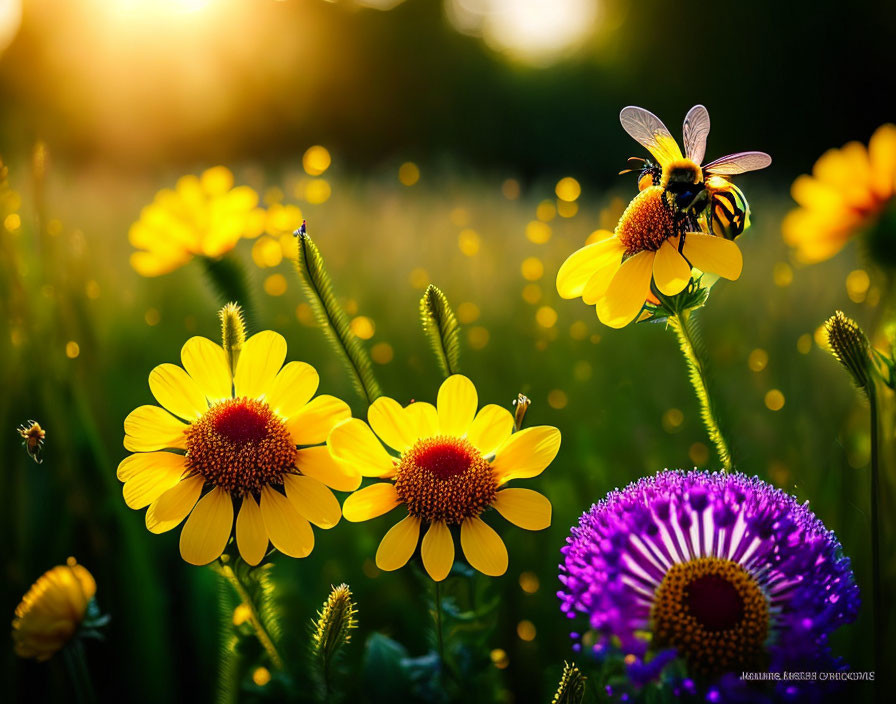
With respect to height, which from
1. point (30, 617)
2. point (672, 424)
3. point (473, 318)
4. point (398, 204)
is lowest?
point (30, 617)

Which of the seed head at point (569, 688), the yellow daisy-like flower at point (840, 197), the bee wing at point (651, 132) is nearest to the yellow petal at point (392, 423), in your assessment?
the seed head at point (569, 688)

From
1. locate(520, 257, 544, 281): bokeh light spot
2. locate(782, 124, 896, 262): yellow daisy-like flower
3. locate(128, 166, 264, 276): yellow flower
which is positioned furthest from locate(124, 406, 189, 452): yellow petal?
locate(520, 257, 544, 281): bokeh light spot

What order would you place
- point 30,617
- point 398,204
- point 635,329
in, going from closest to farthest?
point 30,617 < point 635,329 < point 398,204

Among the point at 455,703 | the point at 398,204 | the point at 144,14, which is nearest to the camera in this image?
the point at 455,703

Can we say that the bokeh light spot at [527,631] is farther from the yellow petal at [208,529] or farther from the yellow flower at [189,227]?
the yellow flower at [189,227]

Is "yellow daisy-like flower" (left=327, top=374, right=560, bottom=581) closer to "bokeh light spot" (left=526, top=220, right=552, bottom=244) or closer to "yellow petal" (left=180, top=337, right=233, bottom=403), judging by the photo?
"yellow petal" (left=180, top=337, right=233, bottom=403)

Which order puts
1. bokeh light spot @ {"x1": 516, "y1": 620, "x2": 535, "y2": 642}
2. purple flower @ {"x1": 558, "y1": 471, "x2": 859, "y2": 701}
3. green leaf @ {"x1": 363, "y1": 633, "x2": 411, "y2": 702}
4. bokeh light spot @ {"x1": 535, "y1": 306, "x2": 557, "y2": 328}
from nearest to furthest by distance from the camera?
purple flower @ {"x1": 558, "y1": 471, "x2": 859, "y2": 701} → green leaf @ {"x1": 363, "y1": 633, "x2": 411, "y2": 702} → bokeh light spot @ {"x1": 516, "y1": 620, "x2": 535, "y2": 642} → bokeh light spot @ {"x1": 535, "y1": 306, "x2": 557, "y2": 328}

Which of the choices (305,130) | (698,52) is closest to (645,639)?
(698,52)

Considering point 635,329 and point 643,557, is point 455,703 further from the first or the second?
point 635,329
